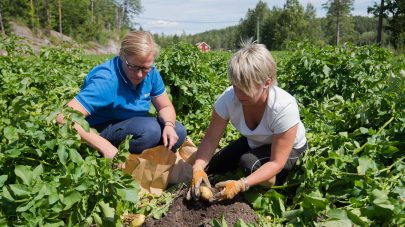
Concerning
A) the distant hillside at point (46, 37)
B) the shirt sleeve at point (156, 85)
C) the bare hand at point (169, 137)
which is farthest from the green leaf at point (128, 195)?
the distant hillside at point (46, 37)

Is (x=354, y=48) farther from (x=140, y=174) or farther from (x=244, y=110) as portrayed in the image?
(x=140, y=174)

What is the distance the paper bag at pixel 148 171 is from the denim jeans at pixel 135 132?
0.83 ft

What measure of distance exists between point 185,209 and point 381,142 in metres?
1.19

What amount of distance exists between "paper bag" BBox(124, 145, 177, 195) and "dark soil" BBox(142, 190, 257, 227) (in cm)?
31

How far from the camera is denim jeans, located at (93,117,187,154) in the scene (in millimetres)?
2912

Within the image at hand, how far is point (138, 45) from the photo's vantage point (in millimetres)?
2633

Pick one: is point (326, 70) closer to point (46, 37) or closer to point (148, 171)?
point (148, 171)

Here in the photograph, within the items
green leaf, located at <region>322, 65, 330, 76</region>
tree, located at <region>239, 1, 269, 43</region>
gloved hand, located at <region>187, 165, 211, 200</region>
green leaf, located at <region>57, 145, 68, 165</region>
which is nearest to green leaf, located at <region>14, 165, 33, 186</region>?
green leaf, located at <region>57, 145, 68, 165</region>

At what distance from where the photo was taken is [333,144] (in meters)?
2.66

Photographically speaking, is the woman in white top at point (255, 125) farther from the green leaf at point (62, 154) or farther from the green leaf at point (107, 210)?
the green leaf at point (62, 154)

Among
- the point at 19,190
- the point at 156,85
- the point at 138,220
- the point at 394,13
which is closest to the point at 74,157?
the point at 19,190

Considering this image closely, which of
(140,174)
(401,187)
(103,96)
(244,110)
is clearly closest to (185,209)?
(140,174)

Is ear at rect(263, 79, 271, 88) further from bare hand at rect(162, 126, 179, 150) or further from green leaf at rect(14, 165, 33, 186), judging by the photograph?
green leaf at rect(14, 165, 33, 186)

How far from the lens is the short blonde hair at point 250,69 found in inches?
83.1
